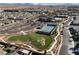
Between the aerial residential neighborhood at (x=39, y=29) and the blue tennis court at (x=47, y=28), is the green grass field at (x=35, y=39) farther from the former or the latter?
the blue tennis court at (x=47, y=28)

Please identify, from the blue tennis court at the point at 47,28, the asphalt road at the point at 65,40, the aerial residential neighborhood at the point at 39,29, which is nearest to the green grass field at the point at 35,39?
the aerial residential neighborhood at the point at 39,29

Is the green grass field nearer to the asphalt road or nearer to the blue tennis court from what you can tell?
the blue tennis court

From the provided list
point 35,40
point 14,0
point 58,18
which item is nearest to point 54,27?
point 58,18

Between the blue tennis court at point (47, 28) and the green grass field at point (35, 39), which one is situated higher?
the blue tennis court at point (47, 28)

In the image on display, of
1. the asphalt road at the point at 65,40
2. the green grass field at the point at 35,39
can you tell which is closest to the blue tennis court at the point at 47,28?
the green grass field at the point at 35,39

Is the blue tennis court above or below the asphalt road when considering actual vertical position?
above

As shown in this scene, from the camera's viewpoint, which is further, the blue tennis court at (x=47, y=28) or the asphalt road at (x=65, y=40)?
the blue tennis court at (x=47, y=28)

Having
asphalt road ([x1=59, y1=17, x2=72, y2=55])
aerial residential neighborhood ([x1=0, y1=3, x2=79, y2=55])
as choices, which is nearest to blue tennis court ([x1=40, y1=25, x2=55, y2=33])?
aerial residential neighborhood ([x1=0, y1=3, x2=79, y2=55])

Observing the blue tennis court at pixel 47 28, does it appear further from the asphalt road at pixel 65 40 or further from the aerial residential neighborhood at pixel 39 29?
the asphalt road at pixel 65 40
